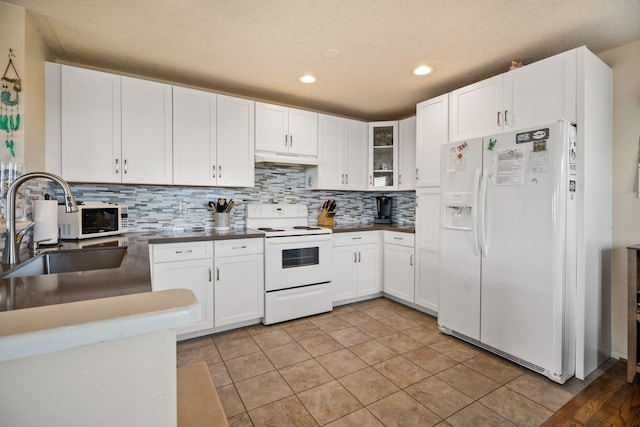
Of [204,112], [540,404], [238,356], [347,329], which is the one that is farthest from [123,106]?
[540,404]

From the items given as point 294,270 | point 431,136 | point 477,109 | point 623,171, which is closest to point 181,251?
point 294,270

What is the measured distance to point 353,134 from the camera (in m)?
3.85

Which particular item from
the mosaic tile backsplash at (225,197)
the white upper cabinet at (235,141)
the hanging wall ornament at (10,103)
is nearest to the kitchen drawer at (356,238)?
the mosaic tile backsplash at (225,197)

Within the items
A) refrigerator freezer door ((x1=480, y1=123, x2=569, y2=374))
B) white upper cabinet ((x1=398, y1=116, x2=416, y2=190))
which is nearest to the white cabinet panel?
white upper cabinet ((x1=398, y1=116, x2=416, y2=190))

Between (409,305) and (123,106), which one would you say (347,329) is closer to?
(409,305)

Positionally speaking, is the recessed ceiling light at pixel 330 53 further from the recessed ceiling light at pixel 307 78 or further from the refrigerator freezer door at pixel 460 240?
the refrigerator freezer door at pixel 460 240

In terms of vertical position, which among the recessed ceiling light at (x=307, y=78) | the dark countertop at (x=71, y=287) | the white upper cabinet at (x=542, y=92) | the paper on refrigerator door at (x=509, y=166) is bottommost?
the dark countertop at (x=71, y=287)

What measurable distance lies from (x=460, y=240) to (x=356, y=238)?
1.25 m

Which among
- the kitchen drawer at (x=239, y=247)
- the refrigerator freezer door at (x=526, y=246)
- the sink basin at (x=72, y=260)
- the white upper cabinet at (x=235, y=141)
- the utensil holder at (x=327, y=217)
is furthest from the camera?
the utensil holder at (x=327, y=217)

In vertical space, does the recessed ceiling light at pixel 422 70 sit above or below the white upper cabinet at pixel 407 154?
above

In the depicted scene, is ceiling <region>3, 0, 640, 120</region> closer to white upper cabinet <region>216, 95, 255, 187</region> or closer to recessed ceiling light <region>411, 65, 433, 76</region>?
recessed ceiling light <region>411, 65, 433, 76</region>

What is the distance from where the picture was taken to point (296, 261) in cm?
312

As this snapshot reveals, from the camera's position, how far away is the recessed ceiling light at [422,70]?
2.71 metres

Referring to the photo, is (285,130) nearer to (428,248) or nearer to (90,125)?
(90,125)
